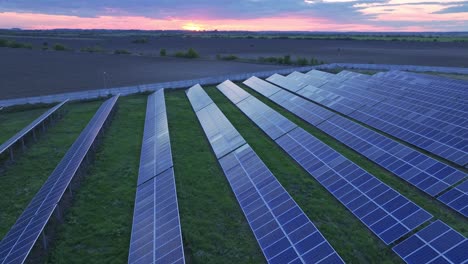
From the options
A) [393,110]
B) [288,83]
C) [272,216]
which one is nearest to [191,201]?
[272,216]

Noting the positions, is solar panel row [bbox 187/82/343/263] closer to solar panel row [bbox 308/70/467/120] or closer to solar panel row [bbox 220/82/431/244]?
solar panel row [bbox 220/82/431/244]

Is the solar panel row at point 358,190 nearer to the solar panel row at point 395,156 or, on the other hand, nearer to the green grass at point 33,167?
the solar panel row at point 395,156

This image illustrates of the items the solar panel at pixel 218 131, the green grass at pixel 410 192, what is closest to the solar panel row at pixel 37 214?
the solar panel at pixel 218 131

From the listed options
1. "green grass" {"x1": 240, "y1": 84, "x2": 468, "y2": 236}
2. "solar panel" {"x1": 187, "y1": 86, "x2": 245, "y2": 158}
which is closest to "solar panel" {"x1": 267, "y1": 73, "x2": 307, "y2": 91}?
"solar panel" {"x1": 187, "y1": 86, "x2": 245, "y2": 158}

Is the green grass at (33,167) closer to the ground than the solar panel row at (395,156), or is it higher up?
closer to the ground

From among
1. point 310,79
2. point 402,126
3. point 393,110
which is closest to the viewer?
point 402,126

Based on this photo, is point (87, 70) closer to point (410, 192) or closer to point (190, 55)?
point (190, 55)
